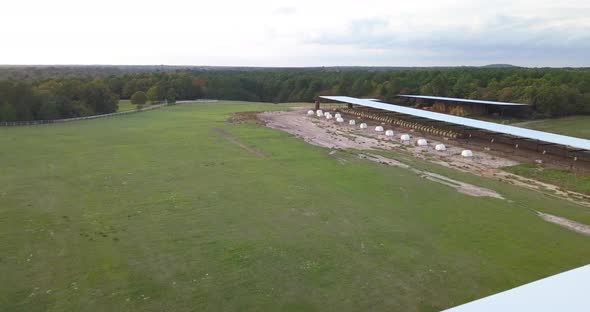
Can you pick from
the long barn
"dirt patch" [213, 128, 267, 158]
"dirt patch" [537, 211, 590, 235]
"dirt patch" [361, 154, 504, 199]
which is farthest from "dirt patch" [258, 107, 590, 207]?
"dirt patch" [213, 128, 267, 158]

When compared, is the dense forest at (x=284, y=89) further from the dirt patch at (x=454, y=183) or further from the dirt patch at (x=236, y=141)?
the dirt patch at (x=454, y=183)

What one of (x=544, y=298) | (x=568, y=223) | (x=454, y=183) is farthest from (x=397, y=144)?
(x=544, y=298)

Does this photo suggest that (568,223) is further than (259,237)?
Yes

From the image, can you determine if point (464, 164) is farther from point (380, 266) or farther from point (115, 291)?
point (115, 291)

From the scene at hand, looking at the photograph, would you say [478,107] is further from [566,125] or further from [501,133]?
[501,133]

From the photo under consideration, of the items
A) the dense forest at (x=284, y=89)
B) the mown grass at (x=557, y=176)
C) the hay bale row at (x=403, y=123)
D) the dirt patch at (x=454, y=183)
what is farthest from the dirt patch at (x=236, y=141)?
the dense forest at (x=284, y=89)
